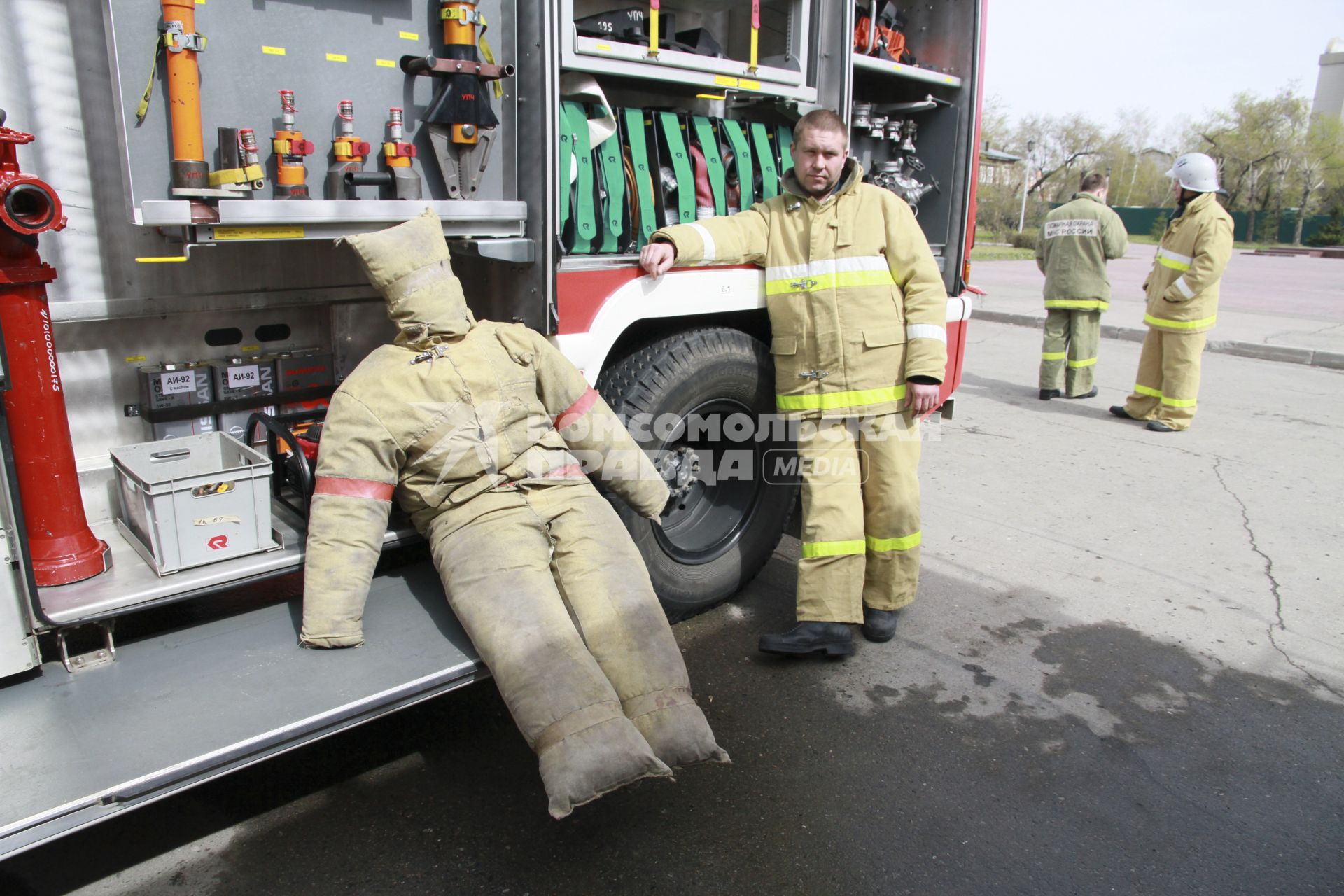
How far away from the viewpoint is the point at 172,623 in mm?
3369

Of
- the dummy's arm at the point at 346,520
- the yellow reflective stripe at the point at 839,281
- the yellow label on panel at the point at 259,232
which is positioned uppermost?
the yellow label on panel at the point at 259,232

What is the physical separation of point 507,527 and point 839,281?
4.89ft

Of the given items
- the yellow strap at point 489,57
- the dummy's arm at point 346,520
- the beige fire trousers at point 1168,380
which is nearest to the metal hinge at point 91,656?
the dummy's arm at point 346,520

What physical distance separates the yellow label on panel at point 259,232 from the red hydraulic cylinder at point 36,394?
357mm

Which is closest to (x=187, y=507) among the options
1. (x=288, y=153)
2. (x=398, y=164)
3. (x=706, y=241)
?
(x=288, y=153)

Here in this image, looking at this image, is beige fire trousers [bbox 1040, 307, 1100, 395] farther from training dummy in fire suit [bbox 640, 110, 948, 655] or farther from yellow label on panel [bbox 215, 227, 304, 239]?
yellow label on panel [bbox 215, 227, 304, 239]

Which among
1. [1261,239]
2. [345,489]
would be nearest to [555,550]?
[345,489]

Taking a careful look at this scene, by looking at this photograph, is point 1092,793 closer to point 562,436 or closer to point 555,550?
point 555,550

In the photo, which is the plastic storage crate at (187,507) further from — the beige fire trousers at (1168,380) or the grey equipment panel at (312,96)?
the beige fire trousers at (1168,380)

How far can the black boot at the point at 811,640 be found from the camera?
3451 millimetres

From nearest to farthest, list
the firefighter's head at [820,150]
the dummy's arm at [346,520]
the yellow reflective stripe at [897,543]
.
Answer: the dummy's arm at [346,520]
the firefighter's head at [820,150]
the yellow reflective stripe at [897,543]

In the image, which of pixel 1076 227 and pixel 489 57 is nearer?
pixel 489 57

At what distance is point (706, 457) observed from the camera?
3.85m

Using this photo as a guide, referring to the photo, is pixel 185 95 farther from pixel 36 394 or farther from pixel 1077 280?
pixel 1077 280
